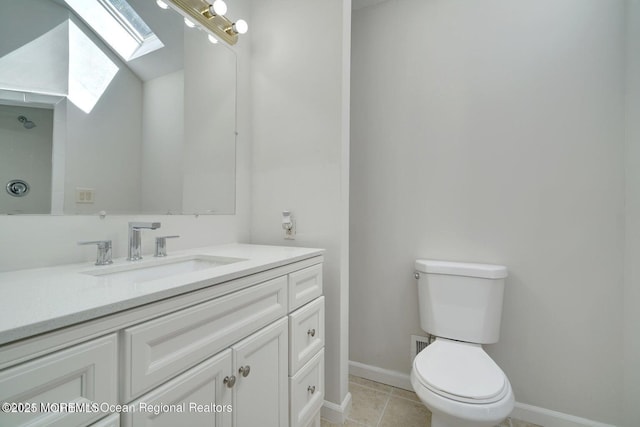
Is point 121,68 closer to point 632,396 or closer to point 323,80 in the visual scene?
point 323,80

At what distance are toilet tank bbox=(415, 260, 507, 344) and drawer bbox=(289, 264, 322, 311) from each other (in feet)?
2.17

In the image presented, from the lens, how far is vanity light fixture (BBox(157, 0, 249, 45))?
1242 mm

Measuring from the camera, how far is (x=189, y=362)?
0.65m

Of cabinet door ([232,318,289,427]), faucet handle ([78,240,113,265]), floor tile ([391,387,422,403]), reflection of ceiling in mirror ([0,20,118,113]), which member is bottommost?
floor tile ([391,387,422,403])

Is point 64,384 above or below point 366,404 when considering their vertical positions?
above

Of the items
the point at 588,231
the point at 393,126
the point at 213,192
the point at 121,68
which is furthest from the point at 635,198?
the point at 121,68

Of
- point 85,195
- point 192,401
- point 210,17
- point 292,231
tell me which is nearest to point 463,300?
point 292,231

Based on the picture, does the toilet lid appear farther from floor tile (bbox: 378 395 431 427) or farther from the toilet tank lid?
floor tile (bbox: 378 395 431 427)

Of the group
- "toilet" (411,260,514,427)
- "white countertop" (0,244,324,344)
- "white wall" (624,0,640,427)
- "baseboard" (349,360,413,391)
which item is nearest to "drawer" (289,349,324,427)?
"toilet" (411,260,514,427)

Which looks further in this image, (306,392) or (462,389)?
(306,392)

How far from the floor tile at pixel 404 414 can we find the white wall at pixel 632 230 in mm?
912

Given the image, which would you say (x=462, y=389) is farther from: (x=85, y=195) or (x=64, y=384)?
(x=85, y=195)

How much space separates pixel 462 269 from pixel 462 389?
0.60 metres

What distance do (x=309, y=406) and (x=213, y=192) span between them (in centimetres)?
113
